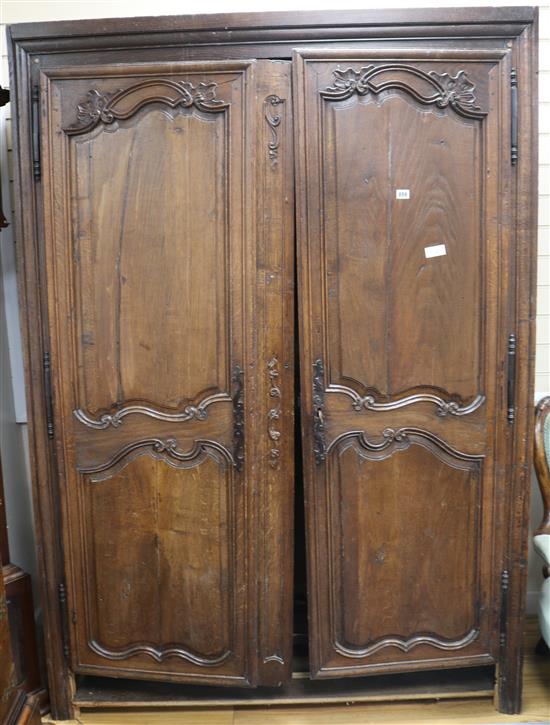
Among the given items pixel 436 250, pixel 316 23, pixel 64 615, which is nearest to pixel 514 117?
pixel 436 250

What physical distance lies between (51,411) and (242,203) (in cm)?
82

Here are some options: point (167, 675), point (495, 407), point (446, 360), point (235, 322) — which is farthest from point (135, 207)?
point (167, 675)

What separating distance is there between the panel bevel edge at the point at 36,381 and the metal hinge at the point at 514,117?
52.5 inches

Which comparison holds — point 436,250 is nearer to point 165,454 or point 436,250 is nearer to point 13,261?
point 165,454

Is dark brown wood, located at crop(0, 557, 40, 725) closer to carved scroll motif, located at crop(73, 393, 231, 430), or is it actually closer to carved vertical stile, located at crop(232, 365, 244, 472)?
carved scroll motif, located at crop(73, 393, 231, 430)

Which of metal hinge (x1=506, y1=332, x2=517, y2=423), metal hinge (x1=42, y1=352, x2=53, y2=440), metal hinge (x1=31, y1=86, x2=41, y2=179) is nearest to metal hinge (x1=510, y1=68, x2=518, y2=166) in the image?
metal hinge (x1=506, y1=332, x2=517, y2=423)

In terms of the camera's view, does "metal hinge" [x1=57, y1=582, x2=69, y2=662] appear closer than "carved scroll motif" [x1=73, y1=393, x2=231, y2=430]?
No

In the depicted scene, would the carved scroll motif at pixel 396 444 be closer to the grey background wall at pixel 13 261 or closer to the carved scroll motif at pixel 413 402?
the carved scroll motif at pixel 413 402

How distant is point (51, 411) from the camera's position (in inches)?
75.8

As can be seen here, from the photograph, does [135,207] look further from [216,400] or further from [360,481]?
[360,481]

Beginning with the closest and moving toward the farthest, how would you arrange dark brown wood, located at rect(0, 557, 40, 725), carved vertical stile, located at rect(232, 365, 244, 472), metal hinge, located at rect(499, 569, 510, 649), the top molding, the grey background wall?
1. dark brown wood, located at rect(0, 557, 40, 725)
2. the top molding
3. carved vertical stile, located at rect(232, 365, 244, 472)
4. metal hinge, located at rect(499, 569, 510, 649)
5. the grey background wall

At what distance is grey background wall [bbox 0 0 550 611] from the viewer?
2.23 metres

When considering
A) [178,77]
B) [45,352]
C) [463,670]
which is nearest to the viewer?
[178,77]

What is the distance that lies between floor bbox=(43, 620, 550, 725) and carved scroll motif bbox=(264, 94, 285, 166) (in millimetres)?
1692
